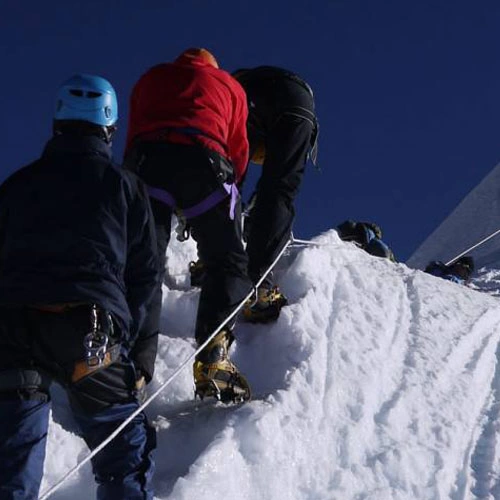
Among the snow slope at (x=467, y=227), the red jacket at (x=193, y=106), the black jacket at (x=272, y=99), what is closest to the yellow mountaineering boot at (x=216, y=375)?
the red jacket at (x=193, y=106)

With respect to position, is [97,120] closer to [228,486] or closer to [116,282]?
[116,282]

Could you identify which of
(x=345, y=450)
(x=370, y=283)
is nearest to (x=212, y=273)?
(x=345, y=450)

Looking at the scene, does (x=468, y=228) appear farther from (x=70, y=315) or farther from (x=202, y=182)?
(x=70, y=315)

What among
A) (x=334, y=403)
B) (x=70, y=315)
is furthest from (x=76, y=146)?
(x=334, y=403)

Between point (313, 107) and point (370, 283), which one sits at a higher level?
point (313, 107)

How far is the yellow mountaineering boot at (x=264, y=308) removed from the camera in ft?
15.7

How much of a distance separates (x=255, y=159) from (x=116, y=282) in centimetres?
221

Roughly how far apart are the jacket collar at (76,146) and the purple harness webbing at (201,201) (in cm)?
72

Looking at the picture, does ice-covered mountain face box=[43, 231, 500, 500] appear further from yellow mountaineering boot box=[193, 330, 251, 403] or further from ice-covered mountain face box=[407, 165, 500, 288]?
ice-covered mountain face box=[407, 165, 500, 288]

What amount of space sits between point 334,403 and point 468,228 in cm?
1317

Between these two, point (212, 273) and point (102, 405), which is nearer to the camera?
point (102, 405)

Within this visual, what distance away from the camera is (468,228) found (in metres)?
16.9

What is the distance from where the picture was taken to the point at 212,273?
4.01 m

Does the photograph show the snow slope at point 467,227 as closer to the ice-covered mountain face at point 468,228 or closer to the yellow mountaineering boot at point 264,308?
the ice-covered mountain face at point 468,228
